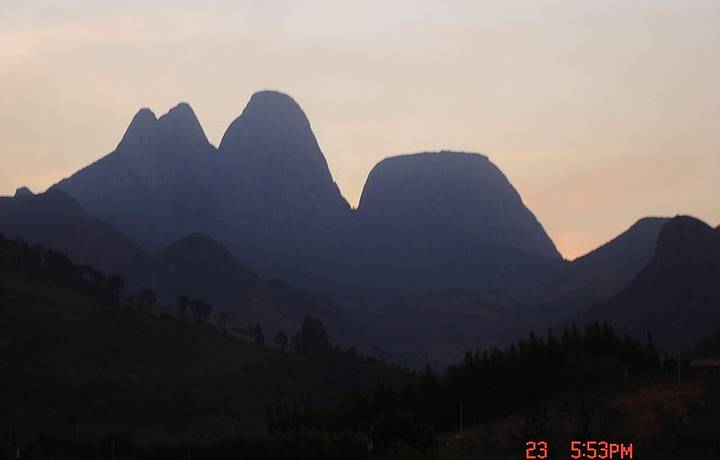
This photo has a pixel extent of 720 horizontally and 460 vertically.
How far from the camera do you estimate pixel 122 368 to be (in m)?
154

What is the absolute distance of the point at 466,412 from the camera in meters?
97.9

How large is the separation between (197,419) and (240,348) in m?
52.1

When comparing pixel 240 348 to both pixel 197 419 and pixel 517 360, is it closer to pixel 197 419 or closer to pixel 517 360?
pixel 197 419

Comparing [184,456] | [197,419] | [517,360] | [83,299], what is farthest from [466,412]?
[83,299]
